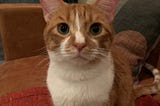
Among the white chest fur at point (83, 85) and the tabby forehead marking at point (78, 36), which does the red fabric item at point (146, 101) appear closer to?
the white chest fur at point (83, 85)

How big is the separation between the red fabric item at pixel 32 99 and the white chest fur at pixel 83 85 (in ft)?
0.96

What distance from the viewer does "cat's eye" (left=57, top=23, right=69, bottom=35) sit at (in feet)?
2.81

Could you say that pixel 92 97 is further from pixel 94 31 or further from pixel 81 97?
pixel 94 31

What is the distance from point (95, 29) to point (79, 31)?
60mm

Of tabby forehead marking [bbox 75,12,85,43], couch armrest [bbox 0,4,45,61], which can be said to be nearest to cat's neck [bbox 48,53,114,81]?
tabby forehead marking [bbox 75,12,85,43]

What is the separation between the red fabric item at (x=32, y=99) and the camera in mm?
1189

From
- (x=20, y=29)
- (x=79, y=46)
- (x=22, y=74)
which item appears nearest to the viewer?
(x=79, y=46)

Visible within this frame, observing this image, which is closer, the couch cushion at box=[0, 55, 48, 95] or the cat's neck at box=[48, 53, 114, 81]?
the cat's neck at box=[48, 53, 114, 81]

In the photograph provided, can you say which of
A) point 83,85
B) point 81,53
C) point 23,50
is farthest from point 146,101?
point 23,50

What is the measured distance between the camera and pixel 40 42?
166 cm

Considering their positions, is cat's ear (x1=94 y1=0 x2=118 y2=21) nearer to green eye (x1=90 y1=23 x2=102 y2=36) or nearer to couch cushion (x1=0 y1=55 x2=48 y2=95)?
green eye (x1=90 y1=23 x2=102 y2=36)

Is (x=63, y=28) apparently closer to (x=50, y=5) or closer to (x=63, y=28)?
(x=63, y=28)

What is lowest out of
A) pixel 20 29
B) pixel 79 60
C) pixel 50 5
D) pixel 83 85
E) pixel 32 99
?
pixel 32 99

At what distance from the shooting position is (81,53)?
81 centimetres
